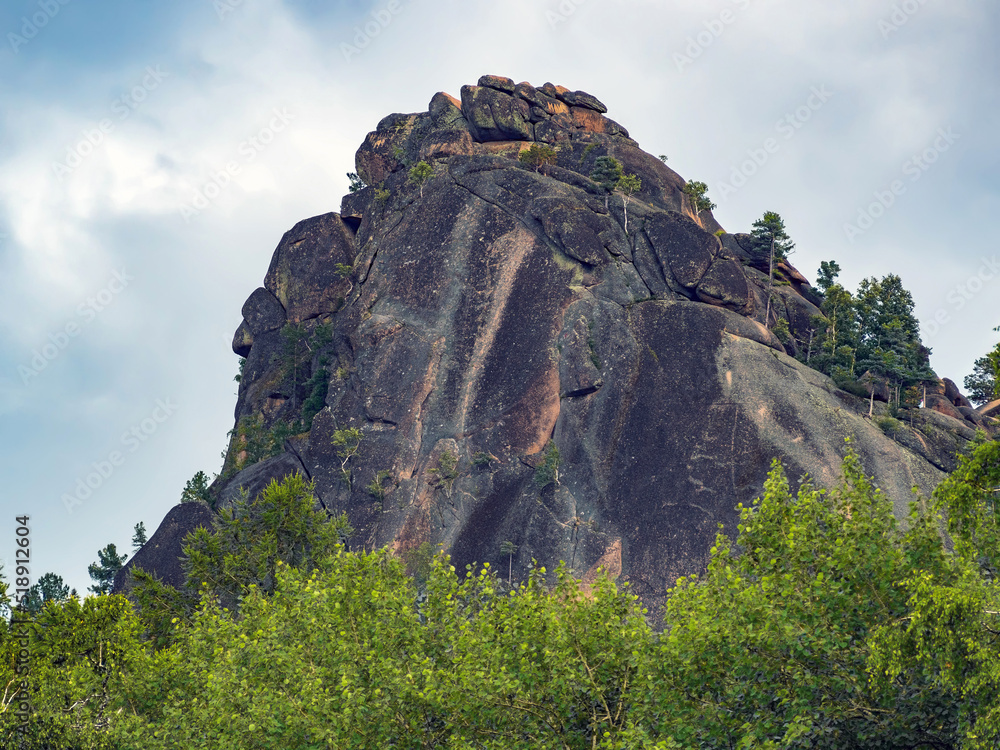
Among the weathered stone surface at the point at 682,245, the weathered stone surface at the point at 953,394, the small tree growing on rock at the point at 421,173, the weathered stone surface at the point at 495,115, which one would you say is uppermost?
the weathered stone surface at the point at 495,115

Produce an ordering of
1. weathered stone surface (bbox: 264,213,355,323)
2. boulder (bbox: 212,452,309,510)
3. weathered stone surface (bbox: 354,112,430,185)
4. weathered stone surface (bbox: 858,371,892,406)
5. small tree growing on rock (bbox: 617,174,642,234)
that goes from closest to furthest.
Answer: boulder (bbox: 212,452,309,510), weathered stone surface (bbox: 858,371,892,406), small tree growing on rock (bbox: 617,174,642,234), weathered stone surface (bbox: 264,213,355,323), weathered stone surface (bbox: 354,112,430,185)

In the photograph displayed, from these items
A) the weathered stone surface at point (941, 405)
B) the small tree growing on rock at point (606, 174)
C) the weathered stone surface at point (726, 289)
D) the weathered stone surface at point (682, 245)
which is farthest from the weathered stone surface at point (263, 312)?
the weathered stone surface at point (941, 405)

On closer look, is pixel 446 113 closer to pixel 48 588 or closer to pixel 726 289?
pixel 726 289

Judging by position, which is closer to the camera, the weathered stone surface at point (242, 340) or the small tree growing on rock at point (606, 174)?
the small tree growing on rock at point (606, 174)

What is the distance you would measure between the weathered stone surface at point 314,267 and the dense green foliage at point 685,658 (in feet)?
230

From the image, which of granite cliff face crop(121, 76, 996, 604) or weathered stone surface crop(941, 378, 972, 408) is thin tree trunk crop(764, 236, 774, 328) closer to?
granite cliff face crop(121, 76, 996, 604)

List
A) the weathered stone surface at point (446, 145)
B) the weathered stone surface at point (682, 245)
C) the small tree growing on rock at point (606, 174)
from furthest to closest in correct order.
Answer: the weathered stone surface at point (446, 145) → the small tree growing on rock at point (606, 174) → the weathered stone surface at point (682, 245)

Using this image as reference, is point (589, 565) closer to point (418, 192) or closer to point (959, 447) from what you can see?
point (959, 447)

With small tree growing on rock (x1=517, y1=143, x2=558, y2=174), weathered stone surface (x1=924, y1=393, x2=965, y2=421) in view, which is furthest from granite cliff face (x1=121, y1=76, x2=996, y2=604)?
weathered stone surface (x1=924, y1=393, x2=965, y2=421)

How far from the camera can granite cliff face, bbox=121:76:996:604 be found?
78.9 m

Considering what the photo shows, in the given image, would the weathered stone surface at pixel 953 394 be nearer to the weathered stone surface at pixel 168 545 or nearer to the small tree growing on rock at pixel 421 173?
the small tree growing on rock at pixel 421 173

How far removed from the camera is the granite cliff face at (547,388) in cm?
7888

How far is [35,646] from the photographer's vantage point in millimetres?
47875

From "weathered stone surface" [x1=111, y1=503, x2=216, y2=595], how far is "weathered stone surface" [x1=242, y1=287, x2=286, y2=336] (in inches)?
1015
